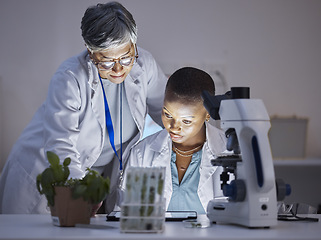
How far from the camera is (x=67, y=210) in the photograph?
141 centimetres

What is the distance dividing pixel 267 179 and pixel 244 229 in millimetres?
151

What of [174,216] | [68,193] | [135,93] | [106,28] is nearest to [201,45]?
[135,93]

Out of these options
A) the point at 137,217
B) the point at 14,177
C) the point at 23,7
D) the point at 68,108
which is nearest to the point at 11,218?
the point at 137,217

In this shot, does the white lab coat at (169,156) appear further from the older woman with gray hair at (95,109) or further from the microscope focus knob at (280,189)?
the microscope focus knob at (280,189)

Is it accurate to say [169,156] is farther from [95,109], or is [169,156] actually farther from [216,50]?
[216,50]

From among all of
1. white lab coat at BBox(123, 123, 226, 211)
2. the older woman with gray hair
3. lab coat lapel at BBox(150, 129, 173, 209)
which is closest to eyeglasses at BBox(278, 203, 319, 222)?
white lab coat at BBox(123, 123, 226, 211)

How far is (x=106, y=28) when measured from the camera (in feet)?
7.07

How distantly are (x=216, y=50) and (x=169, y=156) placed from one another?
2.08m

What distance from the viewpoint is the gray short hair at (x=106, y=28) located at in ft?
7.06

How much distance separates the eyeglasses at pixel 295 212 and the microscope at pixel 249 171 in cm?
19

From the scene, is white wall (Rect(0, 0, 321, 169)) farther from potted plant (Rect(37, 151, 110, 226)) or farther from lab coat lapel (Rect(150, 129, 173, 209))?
potted plant (Rect(37, 151, 110, 226))

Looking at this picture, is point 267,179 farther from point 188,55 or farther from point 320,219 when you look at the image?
point 188,55

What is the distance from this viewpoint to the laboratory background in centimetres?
401

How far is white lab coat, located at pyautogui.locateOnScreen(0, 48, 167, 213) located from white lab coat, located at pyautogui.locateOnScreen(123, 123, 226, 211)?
0.09 meters
